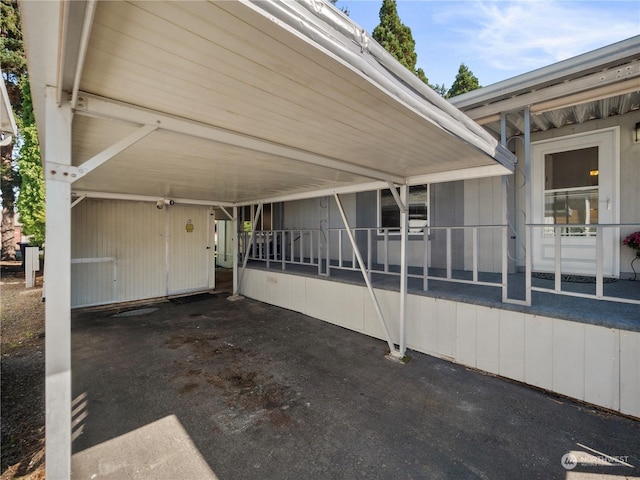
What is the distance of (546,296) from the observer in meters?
3.53

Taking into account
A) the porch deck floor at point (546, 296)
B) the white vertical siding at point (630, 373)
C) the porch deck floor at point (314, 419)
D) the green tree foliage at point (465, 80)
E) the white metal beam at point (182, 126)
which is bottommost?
the porch deck floor at point (314, 419)

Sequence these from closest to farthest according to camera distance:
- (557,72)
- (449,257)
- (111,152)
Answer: (111,152)
(557,72)
(449,257)

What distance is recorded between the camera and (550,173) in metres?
4.95

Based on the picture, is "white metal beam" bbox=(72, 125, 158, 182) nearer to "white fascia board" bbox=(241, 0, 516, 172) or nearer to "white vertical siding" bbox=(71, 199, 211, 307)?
"white fascia board" bbox=(241, 0, 516, 172)

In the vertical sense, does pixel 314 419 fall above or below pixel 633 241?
below

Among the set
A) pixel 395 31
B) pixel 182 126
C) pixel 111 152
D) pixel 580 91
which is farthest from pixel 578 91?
pixel 395 31

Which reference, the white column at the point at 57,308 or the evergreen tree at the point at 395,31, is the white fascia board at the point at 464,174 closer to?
the white column at the point at 57,308

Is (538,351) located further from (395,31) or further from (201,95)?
(395,31)

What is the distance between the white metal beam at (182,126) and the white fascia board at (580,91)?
263 centimetres

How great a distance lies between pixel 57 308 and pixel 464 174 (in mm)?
3726

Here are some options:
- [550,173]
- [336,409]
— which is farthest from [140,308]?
[550,173]

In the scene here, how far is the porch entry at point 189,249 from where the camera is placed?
7414mm

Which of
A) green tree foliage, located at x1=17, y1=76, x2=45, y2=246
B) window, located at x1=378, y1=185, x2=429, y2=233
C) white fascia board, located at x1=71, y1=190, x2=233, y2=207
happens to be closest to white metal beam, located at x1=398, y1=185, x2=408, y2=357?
window, located at x1=378, y1=185, x2=429, y2=233

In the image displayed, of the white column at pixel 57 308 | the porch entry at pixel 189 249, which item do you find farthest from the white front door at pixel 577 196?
the porch entry at pixel 189 249
